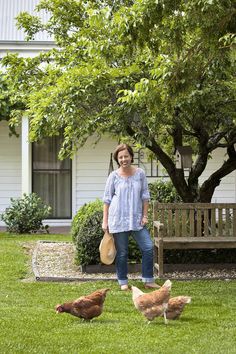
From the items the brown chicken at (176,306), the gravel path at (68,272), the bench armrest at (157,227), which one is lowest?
the gravel path at (68,272)

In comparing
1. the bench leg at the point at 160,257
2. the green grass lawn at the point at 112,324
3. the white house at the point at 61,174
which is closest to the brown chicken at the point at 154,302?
the green grass lawn at the point at 112,324

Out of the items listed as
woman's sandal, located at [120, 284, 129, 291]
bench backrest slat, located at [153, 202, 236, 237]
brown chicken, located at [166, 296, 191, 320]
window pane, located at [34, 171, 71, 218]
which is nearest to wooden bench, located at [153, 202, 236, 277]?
bench backrest slat, located at [153, 202, 236, 237]

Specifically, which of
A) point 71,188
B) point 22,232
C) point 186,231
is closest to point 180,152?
point 186,231

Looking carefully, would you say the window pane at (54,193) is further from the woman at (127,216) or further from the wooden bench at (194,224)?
the woman at (127,216)

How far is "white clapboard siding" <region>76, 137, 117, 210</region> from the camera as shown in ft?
62.4

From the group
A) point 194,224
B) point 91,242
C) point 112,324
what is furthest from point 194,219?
point 112,324

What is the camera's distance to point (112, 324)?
6727 millimetres

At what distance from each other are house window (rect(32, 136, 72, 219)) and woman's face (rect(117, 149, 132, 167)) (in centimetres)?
1055

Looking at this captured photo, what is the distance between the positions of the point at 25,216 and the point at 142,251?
810 centimetres

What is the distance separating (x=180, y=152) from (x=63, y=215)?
28.7 ft

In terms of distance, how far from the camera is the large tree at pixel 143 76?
7629 mm

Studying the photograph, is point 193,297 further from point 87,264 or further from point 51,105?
point 51,105

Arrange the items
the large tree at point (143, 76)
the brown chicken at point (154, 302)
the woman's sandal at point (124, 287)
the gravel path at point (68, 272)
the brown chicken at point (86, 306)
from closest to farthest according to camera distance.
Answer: the brown chicken at point (154, 302)
the brown chicken at point (86, 306)
the large tree at point (143, 76)
the woman's sandal at point (124, 287)
the gravel path at point (68, 272)

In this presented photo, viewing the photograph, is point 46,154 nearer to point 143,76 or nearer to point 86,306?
point 143,76
